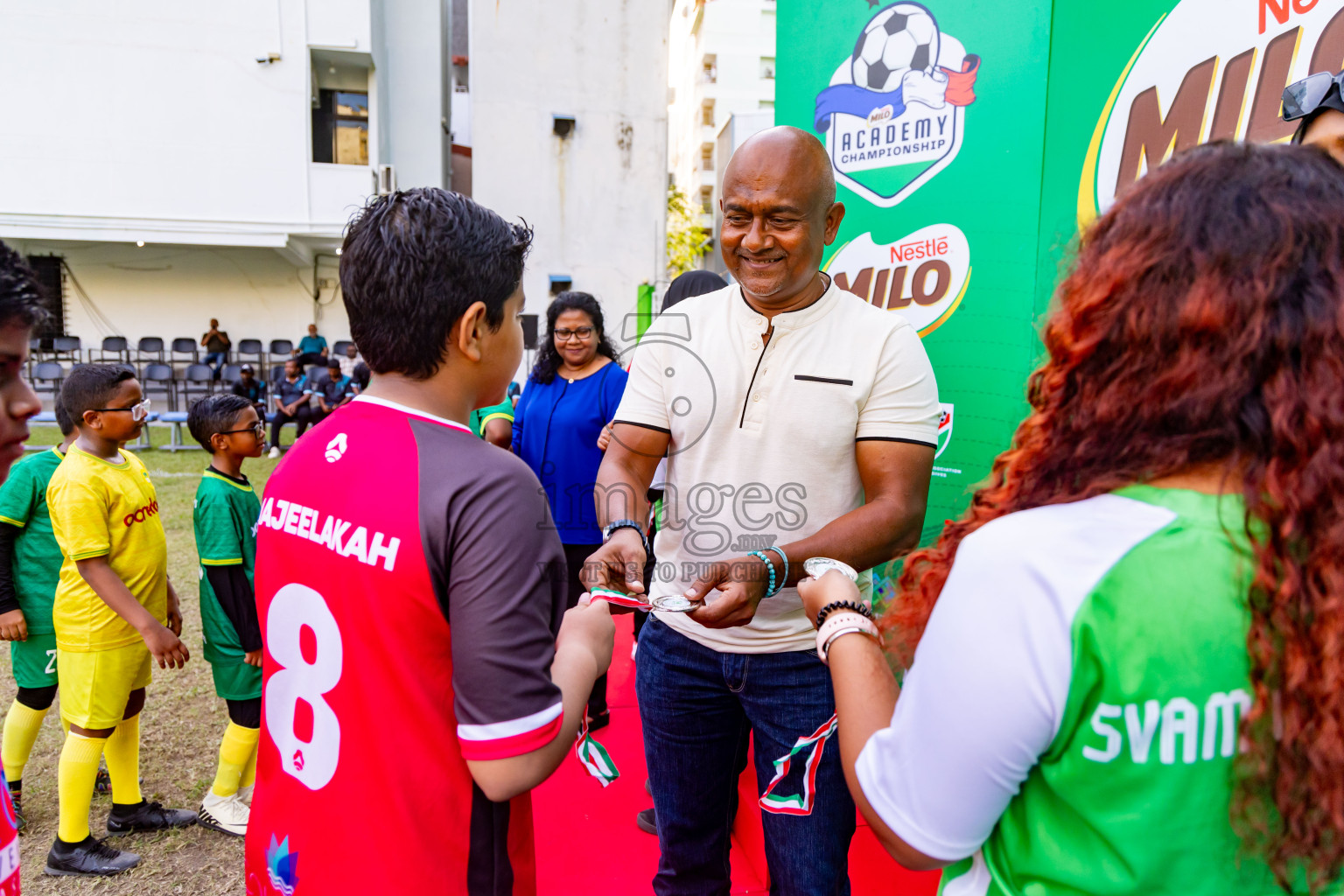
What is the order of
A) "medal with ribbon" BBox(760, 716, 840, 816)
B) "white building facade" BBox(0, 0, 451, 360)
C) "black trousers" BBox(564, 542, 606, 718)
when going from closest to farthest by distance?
"medal with ribbon" BBox(760, 716, 840, 816)
"black trousers" BBox(564, 542, 606, 718)
"white building facade" BBox(0, 0, 451, 360)

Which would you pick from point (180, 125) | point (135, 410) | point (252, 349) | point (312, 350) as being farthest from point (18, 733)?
point (180, 125)

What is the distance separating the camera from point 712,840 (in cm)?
188

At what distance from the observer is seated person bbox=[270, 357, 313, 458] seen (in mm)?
11828

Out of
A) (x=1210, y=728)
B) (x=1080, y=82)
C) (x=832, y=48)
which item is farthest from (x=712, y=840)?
(x=832, y=48)

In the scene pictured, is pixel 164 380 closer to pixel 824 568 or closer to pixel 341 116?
pixel 341 116

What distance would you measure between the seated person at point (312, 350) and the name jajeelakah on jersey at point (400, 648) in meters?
13.3

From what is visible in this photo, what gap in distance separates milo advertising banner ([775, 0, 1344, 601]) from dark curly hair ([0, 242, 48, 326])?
217 cm

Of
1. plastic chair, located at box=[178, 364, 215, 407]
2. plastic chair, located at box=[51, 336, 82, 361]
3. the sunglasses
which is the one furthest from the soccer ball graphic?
plastic chair, located at box=[51, 336, 82, 361]

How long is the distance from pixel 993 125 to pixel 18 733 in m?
4.28

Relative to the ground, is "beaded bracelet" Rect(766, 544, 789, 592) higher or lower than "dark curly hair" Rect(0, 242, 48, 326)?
lower

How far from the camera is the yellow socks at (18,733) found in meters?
2.97

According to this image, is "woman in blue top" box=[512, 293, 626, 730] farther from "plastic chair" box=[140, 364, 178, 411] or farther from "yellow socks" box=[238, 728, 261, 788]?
"plastic chair" box=[140, 364, 178, 411]

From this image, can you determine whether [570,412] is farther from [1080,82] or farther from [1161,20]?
[1161,20]

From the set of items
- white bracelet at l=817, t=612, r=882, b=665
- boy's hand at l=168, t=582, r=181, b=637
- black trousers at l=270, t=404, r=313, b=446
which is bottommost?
black trousers at l=270, t=404, r=313, b=446
